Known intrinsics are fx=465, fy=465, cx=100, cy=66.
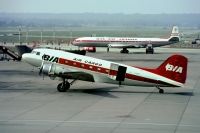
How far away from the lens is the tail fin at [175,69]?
41469 millimetres

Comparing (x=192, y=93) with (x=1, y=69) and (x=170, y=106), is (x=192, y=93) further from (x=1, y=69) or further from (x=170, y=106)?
(x=1, y=69)

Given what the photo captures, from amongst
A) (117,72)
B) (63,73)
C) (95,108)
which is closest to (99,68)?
(117,72)

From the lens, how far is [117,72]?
42.9m

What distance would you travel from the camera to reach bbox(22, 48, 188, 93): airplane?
41.7 metres

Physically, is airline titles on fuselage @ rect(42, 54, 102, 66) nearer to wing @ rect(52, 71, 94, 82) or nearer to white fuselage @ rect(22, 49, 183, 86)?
white fuselage @ rect(22, 49, 183, 86)

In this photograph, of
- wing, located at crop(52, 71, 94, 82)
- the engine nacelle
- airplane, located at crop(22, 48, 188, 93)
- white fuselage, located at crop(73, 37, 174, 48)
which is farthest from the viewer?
white fuselage, located at crop(73, 37, 174, 48)

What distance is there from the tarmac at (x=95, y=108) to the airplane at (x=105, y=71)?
121 centimetres

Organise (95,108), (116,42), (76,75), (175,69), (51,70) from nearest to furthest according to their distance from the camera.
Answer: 1. (95,108)
2. (175,69)
3. (76,75)
4. (51,70)
5. (116,42)

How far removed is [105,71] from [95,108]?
8751 millimetres

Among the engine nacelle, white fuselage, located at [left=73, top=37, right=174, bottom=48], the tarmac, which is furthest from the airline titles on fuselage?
white fuselage, located at [left=73, top=37, right=174, bottom=48]

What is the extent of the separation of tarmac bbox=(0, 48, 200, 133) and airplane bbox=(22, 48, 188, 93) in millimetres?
1207

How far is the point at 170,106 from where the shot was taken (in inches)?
1425

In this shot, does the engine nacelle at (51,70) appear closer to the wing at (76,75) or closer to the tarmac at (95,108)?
the wing at (76,75)

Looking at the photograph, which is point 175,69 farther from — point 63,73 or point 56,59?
point 56,59
